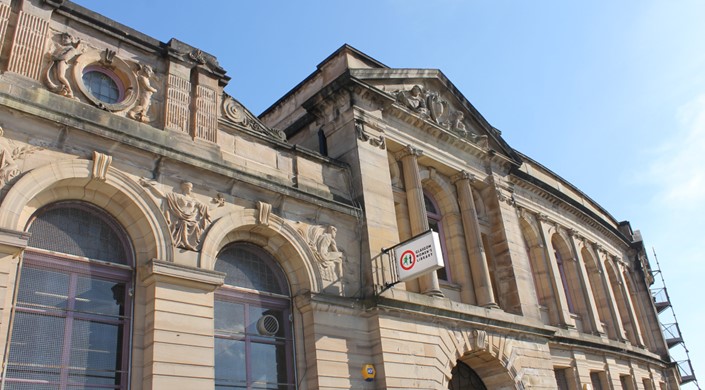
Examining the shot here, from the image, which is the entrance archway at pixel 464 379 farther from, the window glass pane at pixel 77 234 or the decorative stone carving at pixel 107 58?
the decorative stone carving at pixel 107 58

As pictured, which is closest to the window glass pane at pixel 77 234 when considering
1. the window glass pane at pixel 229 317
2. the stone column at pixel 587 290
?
the window glass pane at pixel 229 317

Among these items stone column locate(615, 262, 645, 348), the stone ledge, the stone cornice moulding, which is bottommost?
the stone ledge

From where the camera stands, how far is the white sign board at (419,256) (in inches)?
558

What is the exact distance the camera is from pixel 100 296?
11133 mm

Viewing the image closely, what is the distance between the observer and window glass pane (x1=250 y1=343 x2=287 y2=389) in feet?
42.0

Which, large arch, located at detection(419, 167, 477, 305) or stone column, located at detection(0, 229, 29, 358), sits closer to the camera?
stone column, located at detection(0, 229, 29, 358)

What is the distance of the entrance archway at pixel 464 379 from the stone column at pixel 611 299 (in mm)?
10559

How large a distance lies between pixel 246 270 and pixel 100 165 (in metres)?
3.89

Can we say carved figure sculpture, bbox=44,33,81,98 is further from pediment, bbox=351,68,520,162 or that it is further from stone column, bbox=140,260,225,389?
pediment, bbox=351,68,520,162

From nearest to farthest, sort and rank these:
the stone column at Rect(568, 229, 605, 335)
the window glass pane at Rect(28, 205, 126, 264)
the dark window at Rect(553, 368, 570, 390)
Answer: the window glass pane at Rect(28, 205, 126, 264) < the dark window at Rect(553, 368, 570, 390) < the stone column at Rect(568, 229, 605, 335)

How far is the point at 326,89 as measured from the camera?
17609mm

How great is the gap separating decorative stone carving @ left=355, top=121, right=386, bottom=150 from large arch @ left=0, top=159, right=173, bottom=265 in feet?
21.9

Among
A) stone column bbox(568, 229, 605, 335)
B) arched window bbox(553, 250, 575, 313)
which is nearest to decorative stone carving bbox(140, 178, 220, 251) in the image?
arched window bbox(553, 250, 575, 313)

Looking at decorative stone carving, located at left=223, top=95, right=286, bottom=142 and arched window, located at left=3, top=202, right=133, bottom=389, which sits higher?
decorative stone carving, located at left=223, top=95, right=286, bottom=142
